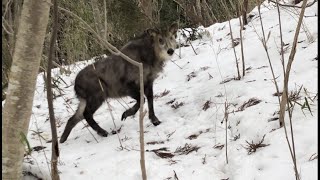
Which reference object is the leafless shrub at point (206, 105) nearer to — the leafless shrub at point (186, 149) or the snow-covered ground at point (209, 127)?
the snow-covered ground at point (209, 127)

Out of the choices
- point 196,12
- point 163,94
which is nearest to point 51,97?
point 163,94

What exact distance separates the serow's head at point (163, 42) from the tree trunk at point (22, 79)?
105 inches

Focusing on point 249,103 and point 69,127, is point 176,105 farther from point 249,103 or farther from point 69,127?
point 69,127

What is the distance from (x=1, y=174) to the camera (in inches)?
79.7

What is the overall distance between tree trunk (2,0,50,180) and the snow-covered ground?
762 mm

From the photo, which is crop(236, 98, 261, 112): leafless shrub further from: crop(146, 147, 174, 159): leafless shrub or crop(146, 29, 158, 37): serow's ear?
crop(146, 29, 158, 37): serow's ear

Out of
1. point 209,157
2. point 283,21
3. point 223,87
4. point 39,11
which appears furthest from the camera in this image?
point 283,21

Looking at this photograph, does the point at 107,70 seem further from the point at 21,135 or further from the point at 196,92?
the point at 21,135

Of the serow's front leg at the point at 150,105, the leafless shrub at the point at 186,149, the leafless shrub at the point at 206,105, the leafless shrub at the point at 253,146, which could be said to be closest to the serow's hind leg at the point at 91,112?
the serow's front leg at the point at 150,105

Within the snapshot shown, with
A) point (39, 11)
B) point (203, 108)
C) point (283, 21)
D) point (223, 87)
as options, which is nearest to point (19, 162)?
point (39, 11)

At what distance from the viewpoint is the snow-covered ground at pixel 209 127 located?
2.93 m

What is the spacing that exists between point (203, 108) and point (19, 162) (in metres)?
2.36

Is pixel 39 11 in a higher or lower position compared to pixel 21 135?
higher

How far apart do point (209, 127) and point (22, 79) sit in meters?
2.06
